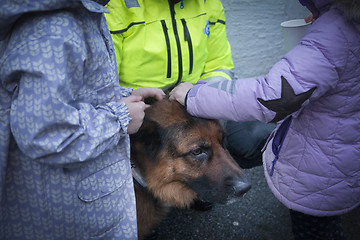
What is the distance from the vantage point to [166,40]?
7.19 ft

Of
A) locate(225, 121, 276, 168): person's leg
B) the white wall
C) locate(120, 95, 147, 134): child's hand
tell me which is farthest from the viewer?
the white wall

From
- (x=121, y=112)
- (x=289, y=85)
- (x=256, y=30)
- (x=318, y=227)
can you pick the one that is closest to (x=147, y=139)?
(x=121, y=112)

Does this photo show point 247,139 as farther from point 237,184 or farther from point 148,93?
point 148,93

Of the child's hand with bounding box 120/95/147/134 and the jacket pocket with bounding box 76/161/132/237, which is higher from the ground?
the child's hand with bounding box 120/95/147/134

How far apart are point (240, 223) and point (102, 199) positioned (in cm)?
172

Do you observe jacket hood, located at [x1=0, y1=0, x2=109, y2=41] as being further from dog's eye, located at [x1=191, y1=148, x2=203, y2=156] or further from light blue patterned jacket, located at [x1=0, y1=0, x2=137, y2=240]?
dog's eye, located at [x1=191, y1=148, x2=203, y2=156]

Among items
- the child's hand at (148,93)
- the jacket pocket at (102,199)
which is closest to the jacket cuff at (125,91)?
the child's hand at (148,93)

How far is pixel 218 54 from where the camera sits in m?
2.75

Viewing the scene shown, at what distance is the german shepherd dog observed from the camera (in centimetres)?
200

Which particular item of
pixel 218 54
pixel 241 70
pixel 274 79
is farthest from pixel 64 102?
pixel 241 70

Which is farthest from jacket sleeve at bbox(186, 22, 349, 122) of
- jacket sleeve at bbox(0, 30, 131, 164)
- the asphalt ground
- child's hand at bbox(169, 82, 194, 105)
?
the asphalt ground

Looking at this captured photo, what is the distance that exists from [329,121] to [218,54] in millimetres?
1276

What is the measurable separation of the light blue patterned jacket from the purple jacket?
60 centimetres

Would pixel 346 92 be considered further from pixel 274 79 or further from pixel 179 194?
pixel 179 194
